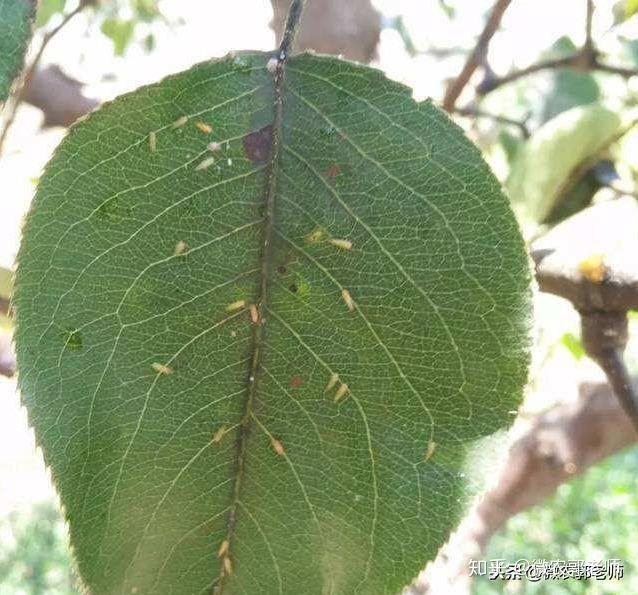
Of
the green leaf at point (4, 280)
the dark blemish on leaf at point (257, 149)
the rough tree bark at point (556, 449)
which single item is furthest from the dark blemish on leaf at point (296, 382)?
the rough tree bark at point (556, 449)

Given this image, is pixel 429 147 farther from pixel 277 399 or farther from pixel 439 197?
pixel 277 399

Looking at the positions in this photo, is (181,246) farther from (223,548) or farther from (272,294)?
(223,548)

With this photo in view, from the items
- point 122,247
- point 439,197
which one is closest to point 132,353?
point 122,247

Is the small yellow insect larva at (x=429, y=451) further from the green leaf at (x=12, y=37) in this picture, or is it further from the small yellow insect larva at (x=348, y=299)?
the green leaf at (x=12, y=37)

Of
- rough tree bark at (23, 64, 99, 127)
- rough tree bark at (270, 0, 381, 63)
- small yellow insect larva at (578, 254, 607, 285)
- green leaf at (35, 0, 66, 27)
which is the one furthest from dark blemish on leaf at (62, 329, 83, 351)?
green leaf at (35, 0, 66, 27)

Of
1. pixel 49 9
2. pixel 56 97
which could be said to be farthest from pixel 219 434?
pixel 49 9

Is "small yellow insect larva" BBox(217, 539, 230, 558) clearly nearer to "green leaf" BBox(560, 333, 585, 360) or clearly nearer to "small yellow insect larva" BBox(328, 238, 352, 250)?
"small yellow insect larva" BBox(328, 238, 352, 250)
